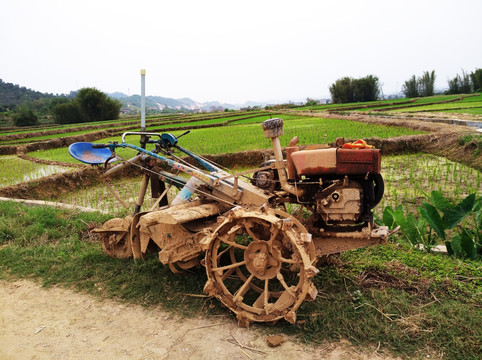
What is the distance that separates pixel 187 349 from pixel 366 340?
1.37 m

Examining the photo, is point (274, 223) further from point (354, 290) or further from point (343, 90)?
point (343, 90)

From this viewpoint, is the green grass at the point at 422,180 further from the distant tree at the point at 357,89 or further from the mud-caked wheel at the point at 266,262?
the distant tree at the point at 357,89

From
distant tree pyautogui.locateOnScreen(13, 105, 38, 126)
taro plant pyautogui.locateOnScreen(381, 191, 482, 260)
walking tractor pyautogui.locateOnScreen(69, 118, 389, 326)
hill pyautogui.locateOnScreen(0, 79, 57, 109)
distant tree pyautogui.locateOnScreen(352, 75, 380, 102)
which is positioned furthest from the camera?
hill pyautogui.locateOnScreen(0, 79, 57, 109)

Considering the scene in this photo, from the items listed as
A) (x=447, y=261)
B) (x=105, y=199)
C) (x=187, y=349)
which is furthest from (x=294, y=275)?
(x=105, y=199)

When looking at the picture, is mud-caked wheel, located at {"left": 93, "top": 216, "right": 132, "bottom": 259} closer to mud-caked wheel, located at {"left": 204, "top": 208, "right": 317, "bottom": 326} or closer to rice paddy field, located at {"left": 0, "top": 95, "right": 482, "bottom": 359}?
rice paddy field, located at {"left": 0, "top": 95, "right": 482, "bottom": 359}

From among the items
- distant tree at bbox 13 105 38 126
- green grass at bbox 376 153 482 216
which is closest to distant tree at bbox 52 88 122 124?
distant tree at bbox 13 105 38 126

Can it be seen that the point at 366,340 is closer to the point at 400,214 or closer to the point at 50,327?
the point at 400,214

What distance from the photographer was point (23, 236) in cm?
508

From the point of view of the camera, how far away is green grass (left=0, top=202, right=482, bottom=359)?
269cm

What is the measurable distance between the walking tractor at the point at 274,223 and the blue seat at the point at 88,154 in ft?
1.49

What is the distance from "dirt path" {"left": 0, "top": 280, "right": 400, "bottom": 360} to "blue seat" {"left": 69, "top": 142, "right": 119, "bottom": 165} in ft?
5.14

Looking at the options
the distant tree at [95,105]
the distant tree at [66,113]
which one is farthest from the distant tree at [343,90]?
the distant tree at [66,113]

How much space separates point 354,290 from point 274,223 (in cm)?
116

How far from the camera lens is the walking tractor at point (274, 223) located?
2857mm
